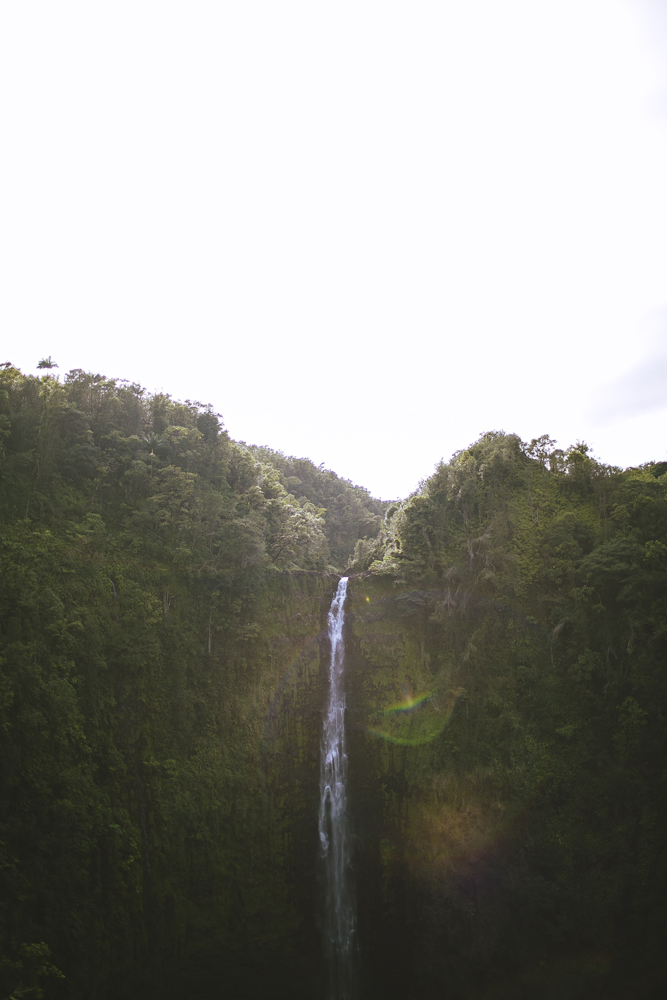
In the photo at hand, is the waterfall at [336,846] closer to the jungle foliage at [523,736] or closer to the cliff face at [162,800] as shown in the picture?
the cliff face at [162,800]

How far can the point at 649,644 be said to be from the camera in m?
17.6

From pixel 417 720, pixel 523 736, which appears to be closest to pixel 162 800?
pixel 417 720

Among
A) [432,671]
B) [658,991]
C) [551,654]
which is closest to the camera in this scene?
[658,991]

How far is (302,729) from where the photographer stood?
66.4ft

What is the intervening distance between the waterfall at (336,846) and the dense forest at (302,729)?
1.37 feet

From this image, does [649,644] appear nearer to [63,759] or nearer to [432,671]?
[432,671]

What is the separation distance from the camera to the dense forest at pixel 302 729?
14.9 metres

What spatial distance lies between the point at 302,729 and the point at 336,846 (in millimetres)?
4077

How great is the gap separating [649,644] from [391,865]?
467 inches

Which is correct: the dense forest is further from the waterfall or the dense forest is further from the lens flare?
the waterfall

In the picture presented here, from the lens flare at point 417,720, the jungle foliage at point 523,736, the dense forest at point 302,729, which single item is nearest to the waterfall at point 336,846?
the dense forest at point 302,729

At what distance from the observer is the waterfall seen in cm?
1736

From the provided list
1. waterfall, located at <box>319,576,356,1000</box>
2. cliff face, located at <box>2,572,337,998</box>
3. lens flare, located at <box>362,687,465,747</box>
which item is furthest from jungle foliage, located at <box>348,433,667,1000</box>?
cliff face, located at <box>2,572,337,998</box>

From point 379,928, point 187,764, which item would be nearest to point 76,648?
point 187,764
